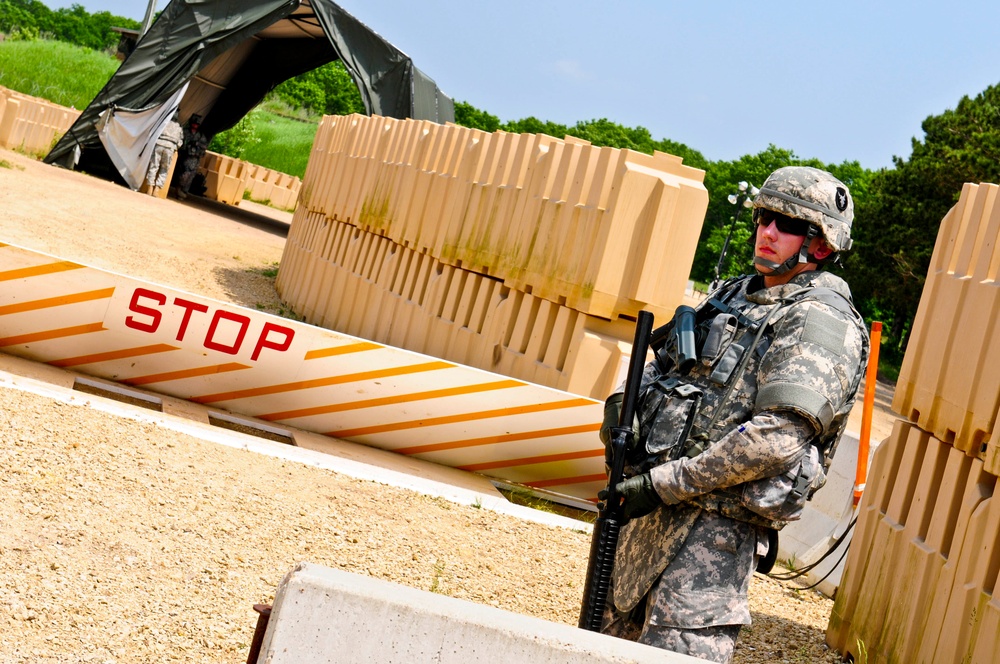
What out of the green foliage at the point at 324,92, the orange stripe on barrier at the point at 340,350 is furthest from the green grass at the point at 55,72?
the orange stripe on barrier at the point at 340,350

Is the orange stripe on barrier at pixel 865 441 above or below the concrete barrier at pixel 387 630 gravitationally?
above

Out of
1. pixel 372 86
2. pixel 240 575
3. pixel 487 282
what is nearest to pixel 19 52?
pixel 372 86

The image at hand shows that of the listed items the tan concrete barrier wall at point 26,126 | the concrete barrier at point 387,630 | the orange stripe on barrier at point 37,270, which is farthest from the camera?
the tan concrete barrier wall at point 26,126

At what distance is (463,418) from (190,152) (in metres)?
23.9

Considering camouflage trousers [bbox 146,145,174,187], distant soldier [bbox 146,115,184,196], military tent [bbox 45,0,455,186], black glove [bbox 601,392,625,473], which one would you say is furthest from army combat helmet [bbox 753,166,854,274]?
camouflage trousers [bbox 146,145,174,187]

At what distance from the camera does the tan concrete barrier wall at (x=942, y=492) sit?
4430 millimetres

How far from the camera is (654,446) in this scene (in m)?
3.49

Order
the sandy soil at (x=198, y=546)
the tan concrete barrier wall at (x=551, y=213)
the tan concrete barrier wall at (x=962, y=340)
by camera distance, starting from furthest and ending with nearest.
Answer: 1. the tan concrete barrier wall at (x=551, y=213)
2. the tan concrete barrier wall at (x=962, y=340)
3. the sandy soil at (x=198, y=546)

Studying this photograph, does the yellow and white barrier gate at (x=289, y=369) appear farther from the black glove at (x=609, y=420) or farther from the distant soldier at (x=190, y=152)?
the distant soldier at (x=190, y=152)

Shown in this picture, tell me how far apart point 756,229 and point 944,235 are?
2383 mm

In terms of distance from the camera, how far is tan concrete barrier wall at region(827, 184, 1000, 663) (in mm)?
4430

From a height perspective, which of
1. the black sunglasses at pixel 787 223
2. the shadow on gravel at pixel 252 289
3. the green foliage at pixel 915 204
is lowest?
the shadow on gravel at pixel 252 289

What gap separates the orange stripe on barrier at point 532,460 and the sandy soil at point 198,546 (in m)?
0.94

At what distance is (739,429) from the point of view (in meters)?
3.20
